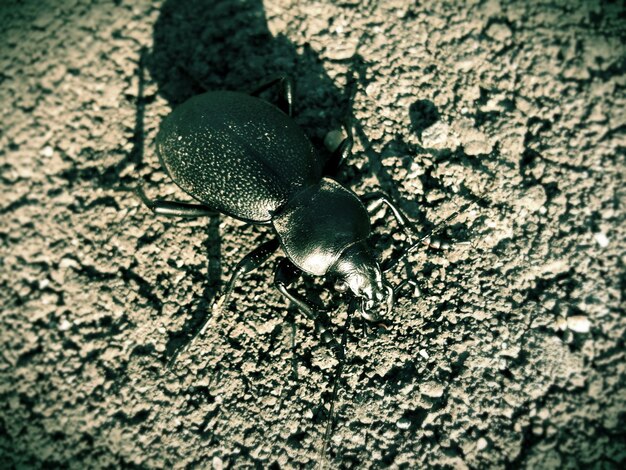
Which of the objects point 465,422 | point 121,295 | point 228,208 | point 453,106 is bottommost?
point 121,295

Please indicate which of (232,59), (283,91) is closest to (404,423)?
(283,91)

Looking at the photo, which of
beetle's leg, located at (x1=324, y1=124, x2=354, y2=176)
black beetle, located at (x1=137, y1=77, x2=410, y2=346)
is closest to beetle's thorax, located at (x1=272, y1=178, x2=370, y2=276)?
black beetle, located at (x1=137, y1=77, x2=410, y2=346)

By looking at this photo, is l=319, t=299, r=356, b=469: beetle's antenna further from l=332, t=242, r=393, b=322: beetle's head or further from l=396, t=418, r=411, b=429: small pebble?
l=396, t=418, r=411, b=429: small pebble

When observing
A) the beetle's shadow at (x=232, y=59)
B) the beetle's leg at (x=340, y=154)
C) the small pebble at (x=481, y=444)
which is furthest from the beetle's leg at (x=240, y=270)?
the small pebble at (x=481, y=444)

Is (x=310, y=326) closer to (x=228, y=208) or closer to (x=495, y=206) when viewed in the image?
(x=228, y=208)

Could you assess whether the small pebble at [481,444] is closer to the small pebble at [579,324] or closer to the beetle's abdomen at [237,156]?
the small pebble at [579,324]

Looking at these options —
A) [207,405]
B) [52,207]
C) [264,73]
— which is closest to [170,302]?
[207,405]

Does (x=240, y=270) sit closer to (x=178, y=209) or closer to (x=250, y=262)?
(x=250, y=262)
